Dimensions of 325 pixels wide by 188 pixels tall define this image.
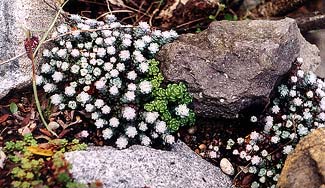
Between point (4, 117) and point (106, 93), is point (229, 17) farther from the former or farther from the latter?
point (4, 117)

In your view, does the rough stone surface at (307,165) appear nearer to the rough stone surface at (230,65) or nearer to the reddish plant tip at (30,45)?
the rough stone surface at (230,65)

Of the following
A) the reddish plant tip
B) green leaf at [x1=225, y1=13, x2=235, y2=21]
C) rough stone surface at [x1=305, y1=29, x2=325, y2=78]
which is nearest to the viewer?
the reddish plant tip

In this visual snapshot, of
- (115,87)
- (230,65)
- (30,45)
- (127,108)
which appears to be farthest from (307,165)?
(30,45)

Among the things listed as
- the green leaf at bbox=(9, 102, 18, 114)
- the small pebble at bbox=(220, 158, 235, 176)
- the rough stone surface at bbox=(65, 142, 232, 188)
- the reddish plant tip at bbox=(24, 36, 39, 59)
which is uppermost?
the reddish plant tip at bbox=(24, 36, 39, 59)

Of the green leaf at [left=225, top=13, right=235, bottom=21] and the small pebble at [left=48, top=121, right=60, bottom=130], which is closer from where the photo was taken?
the small pebble at [left=48, top=121, right=60, bottom=130]

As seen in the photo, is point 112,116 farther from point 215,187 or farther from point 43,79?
point 215,187

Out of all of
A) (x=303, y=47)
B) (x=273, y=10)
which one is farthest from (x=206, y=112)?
(x=273, y=10)

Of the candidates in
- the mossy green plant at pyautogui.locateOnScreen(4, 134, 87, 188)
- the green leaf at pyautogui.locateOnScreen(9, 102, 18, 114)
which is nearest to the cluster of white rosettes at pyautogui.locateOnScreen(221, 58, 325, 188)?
the mossy green plant at pyautogui.locateOnScreen(4, 134, 87, 188)

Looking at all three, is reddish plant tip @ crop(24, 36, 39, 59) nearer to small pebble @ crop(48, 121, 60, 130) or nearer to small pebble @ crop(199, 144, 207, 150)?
small pebble @ crop(48, 121, 60, 130)
